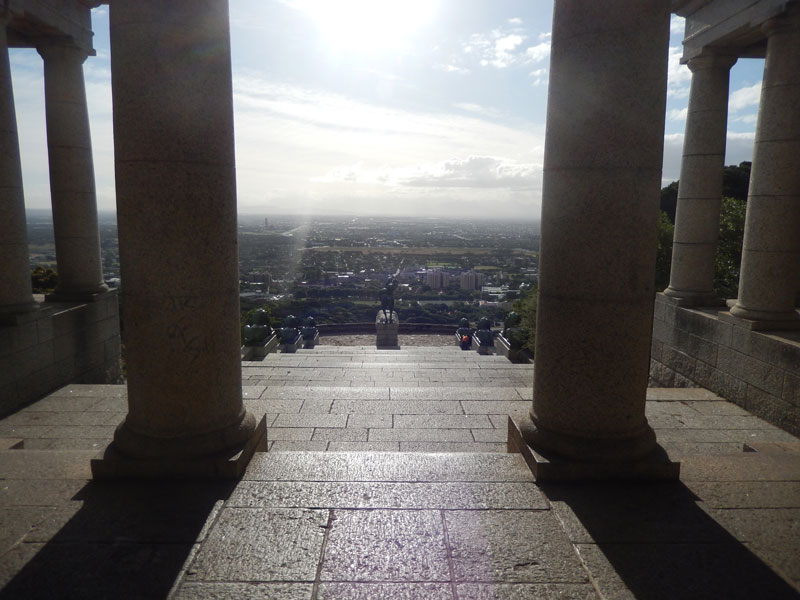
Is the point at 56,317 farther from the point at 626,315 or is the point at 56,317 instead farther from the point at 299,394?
the point at 626,315

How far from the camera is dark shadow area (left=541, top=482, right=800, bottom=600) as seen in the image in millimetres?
5223

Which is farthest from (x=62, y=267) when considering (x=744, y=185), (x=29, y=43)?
(x=744, y=185)

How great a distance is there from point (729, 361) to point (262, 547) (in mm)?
12471

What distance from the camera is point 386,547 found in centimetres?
573

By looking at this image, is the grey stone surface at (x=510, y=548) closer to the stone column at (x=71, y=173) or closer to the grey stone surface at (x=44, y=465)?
the grey stone surface at (x=44, y=465)

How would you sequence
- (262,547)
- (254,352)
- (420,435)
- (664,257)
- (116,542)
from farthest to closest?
(664,257)
(254,352)
(420,435)
(116,542)
(262,547)

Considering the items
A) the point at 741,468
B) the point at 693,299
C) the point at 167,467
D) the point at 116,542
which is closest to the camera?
the point at 116,542

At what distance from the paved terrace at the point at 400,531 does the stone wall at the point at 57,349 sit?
5.26 m

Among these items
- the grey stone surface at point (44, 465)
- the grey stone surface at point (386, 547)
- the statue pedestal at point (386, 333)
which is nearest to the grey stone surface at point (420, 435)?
the grey stone surface at point (386, 547)

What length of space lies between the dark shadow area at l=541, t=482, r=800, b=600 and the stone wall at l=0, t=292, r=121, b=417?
39.5 feet

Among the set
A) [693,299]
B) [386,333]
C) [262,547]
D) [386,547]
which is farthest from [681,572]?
[386,333]

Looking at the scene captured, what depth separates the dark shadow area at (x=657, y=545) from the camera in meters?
5.22

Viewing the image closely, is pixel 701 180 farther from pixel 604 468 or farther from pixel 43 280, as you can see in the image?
pixel 43 280

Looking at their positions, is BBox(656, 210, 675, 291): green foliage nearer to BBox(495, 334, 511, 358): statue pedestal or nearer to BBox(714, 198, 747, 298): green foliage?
BBox(714, 198, 747, 298): green foliage
